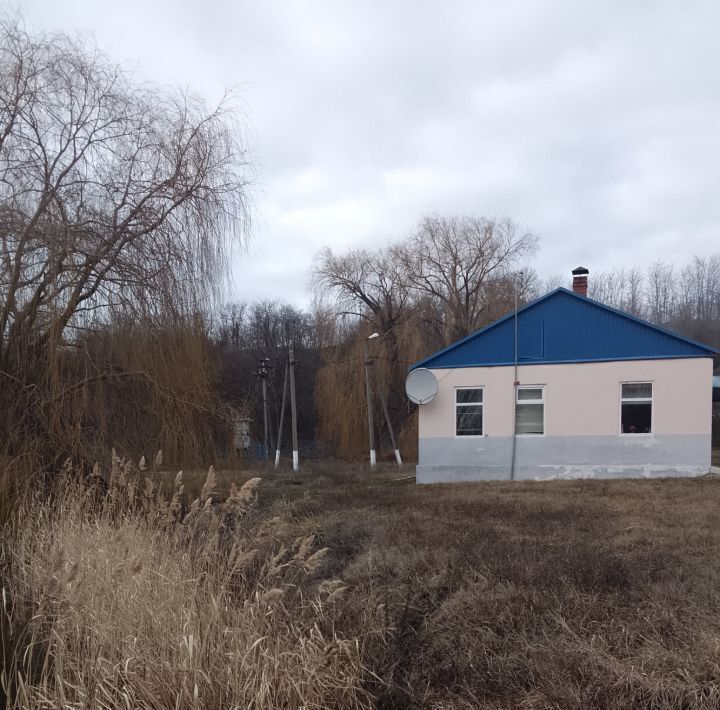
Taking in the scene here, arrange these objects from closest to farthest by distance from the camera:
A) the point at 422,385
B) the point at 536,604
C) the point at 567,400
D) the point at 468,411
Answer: the point at 536,604 → the point at 567,400 → the point at 422,385 → the point at 468,411

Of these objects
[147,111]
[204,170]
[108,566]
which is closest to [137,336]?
[204,170]

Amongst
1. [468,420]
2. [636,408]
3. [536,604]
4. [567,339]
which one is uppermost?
[567,339]

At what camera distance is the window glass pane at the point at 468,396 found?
15.9 metres

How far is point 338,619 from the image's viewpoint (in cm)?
398

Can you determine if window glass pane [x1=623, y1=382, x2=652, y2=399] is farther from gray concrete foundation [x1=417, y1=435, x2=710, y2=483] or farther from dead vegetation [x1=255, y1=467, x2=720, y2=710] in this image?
dead vegetation [x1=255, y1=467, x2=720, y2=710]

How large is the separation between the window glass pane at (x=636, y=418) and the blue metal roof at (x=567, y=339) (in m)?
1.10

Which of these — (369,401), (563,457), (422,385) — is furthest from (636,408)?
(369,401)

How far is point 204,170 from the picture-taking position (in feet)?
24.8

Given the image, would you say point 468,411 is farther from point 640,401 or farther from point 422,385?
point 640,401

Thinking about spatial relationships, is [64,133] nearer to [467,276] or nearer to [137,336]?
[137,336]

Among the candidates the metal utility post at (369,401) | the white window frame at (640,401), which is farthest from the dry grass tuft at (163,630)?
the metal utility post at (369,401)

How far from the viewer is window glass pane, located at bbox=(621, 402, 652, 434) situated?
47.8 feet

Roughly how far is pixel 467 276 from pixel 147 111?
22.0 m

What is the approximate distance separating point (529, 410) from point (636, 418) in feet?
7.82
